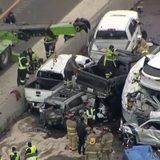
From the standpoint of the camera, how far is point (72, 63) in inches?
910

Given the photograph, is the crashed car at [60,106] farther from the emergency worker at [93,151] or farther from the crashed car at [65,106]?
the emergency worker at [93,151]

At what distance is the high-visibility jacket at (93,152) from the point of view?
19125 mm

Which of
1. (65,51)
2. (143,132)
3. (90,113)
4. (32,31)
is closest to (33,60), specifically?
(32,31)

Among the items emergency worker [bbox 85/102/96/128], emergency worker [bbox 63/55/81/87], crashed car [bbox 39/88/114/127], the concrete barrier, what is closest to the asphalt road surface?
the concrete barrier

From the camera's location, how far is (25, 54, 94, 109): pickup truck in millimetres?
22625

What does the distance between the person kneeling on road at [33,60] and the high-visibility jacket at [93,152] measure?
20.5 feet

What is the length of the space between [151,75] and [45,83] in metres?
4.35

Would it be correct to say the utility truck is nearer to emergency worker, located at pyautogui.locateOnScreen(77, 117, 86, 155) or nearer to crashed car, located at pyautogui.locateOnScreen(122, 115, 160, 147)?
emergency worker, located at pyautogui.locateOnScreen(77, 117, 86, 155)

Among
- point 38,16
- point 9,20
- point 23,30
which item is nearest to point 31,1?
point 38,16

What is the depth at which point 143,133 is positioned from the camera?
66.4 feet

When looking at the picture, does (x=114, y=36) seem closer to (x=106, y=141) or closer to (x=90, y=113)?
(x=90, y=113)

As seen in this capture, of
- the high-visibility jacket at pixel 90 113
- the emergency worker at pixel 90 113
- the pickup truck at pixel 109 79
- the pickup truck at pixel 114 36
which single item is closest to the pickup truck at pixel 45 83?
the pickup truck at pixel 109 79

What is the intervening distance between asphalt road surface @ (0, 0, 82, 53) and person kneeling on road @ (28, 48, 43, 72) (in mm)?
5387

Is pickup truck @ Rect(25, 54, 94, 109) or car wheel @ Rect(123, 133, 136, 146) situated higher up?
pickup truck @ Rect(25, 54, 94, 109)
